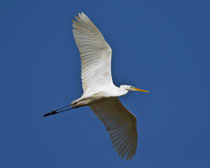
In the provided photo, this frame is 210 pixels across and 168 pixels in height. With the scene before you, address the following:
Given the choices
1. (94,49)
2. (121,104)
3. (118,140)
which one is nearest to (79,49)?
(94,49)

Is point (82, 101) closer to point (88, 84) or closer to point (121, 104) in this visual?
point (88, 84)

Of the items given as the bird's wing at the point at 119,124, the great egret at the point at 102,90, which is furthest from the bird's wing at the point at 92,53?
the bird's wing at the point at 119,124

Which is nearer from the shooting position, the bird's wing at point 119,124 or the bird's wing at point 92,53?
the bird's wing at point 92,53

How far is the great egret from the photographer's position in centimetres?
935

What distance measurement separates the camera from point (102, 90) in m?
9.31

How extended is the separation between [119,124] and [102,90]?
58.7 inches

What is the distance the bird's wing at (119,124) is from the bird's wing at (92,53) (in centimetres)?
72

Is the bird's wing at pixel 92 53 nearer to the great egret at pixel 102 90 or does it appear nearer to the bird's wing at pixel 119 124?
the great egret at pixel 102 90

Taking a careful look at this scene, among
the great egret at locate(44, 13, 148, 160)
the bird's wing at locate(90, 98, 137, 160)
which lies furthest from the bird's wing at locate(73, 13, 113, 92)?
the bird's wing at locate(90, 98, 137, 160)

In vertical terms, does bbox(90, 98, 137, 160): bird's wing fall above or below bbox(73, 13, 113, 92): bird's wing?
below

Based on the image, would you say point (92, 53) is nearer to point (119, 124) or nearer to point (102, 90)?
point (102, 90)

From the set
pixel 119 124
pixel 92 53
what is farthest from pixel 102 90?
pixel 119 124

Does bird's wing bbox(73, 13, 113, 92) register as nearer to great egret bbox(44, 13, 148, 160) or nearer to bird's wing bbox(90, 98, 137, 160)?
great egret bbox(44, 13, 148, 160)

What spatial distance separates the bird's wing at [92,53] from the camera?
9.41 meters
